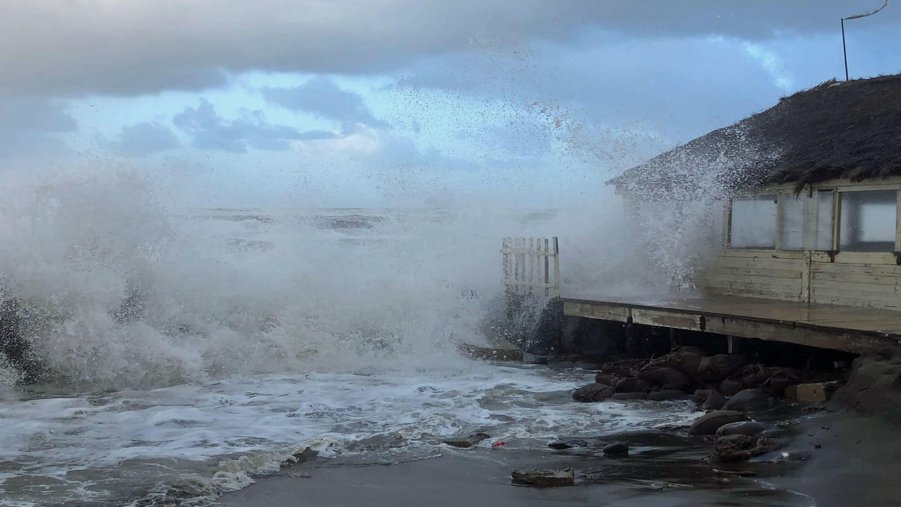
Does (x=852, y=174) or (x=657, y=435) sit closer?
(x=657, y=435)

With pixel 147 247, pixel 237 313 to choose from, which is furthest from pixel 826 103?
pixel 147 247

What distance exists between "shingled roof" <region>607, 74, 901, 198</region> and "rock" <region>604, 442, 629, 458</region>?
6.31 metres

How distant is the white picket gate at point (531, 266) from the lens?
15.9 meters

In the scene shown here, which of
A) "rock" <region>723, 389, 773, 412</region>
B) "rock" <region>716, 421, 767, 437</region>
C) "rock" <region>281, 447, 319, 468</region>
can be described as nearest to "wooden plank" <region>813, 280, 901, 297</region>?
"rock" <region>723, 389, 773, 412</region>

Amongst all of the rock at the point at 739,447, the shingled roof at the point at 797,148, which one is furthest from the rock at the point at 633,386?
the shingled roof at the point at 797,148

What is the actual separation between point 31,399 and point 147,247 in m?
5.51

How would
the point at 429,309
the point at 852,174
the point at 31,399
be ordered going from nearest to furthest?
the point at 31,399 → the point at 852,174 → the point at 429,309

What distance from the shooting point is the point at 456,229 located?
20109 mm

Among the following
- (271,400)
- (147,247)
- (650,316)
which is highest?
(147,247)

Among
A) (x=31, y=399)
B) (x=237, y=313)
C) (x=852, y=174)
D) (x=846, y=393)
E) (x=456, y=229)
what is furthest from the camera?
(x=456, y=229)

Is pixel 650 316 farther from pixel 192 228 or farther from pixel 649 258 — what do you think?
pixel 192 228

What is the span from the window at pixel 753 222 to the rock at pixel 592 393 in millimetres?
4704

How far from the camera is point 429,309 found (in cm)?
1684

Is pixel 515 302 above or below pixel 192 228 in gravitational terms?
below
